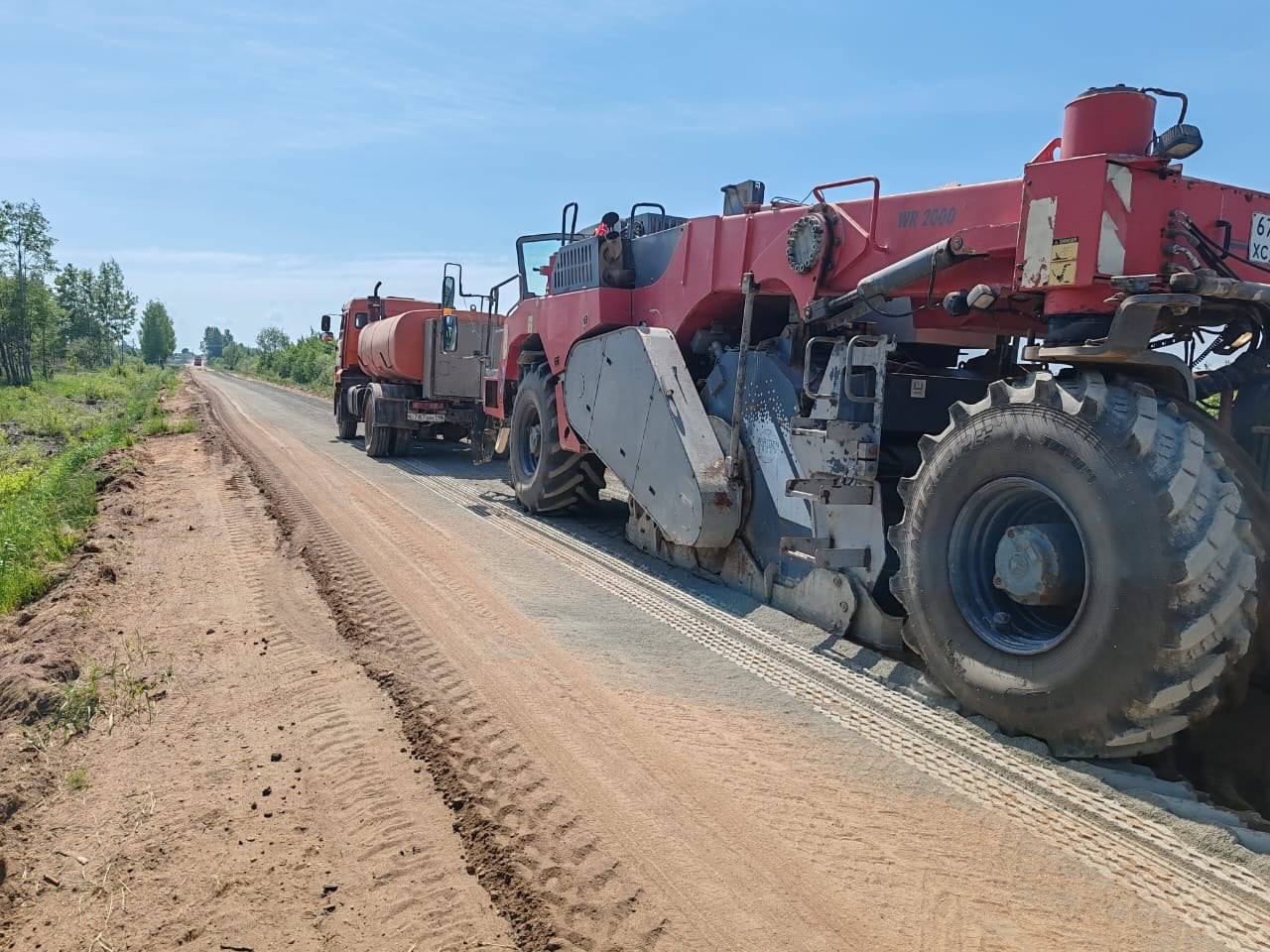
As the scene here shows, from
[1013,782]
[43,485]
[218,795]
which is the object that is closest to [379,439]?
[43,485]

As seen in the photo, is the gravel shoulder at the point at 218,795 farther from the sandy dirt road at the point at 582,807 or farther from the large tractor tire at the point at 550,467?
the large tractor tire at the point at 550,467

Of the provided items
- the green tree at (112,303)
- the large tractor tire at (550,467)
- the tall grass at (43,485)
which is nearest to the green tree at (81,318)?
the green tree at (112,303)

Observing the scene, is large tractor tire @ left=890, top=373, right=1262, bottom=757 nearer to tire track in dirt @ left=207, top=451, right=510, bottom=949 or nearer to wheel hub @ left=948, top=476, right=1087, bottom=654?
wheel hub @ left=948, top=476, right=1087, bottom=654

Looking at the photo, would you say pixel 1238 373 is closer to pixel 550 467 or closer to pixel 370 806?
pixel 370 806

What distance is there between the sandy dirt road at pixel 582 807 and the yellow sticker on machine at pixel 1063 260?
2.03 metres

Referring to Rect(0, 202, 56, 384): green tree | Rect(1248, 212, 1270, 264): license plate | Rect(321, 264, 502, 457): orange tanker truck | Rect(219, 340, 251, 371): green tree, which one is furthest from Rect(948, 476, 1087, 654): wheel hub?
Rect(219, 340, 251, 371): green tree

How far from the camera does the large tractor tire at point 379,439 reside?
15.0m

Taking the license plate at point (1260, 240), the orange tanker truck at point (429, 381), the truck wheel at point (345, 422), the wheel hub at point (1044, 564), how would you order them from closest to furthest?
1. the wheel hub at point (1044, 564)
2. the license plate at point (1260, 240)
3. the orange tanker truck at point (429, 381)
4. the truck wheel at point (345, 422)

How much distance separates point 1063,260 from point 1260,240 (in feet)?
3.20

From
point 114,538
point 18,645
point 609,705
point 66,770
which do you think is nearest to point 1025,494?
point 609,705

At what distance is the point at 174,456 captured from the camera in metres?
14.9

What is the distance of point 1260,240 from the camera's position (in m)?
4.16

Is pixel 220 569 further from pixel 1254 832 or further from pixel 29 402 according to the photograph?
pixel 29 402

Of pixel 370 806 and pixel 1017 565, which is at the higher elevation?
pixel 1017 565
